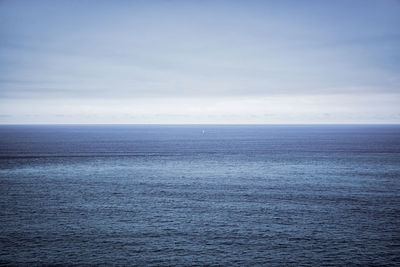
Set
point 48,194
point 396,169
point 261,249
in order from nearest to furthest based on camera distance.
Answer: point 261,249
point 48,194
point 396,169

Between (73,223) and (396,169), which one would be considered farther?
(396,169)

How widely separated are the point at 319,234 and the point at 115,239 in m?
24.4

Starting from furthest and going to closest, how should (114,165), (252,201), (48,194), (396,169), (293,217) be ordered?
(114,165) → (396,169) → (48,194) → (252,201) → (293,217)

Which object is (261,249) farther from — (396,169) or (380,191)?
(396,169)

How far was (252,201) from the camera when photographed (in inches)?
1996

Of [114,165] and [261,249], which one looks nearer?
[261,249]

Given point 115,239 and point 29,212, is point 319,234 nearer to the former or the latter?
point 115,239

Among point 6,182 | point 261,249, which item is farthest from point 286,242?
point 6,182

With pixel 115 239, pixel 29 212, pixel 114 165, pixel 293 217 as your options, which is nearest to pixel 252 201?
pixel 293 217

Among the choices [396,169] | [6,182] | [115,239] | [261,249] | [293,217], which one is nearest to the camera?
[261,249]

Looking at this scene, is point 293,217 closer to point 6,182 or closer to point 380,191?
point 380,191

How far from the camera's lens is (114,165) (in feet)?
289

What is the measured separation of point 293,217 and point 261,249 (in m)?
11.6

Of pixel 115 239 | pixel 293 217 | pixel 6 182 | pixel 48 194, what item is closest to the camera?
pixel 115 239
